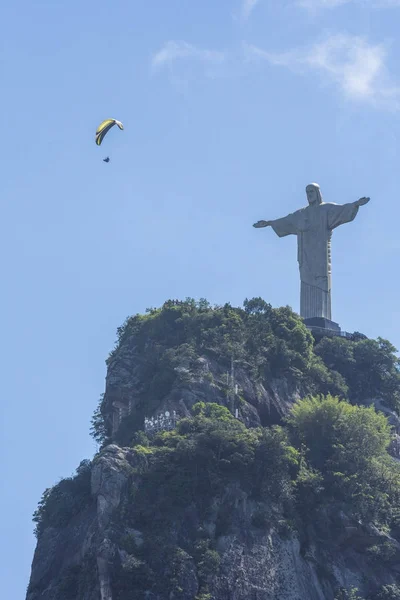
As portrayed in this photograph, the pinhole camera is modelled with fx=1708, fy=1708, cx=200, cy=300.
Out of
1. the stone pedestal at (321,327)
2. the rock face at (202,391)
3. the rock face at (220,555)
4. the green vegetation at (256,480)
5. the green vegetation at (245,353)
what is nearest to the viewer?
the rock face at (220,555)

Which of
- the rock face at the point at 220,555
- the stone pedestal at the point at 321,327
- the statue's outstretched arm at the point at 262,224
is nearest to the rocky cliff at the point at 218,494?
the rock face at the point at 220,555

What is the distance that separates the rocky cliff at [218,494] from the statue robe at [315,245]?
565 cm

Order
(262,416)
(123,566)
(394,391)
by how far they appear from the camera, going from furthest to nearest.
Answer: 1. (394,391)
2. (262,416)
3. (123,566)

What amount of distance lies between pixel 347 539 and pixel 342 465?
3.12 m

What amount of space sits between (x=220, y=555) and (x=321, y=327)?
59.8 feet

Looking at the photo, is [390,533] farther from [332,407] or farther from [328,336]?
[328,336]

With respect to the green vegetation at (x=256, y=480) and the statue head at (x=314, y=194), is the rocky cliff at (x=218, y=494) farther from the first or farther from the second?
the statue head at (x=314, y=194)

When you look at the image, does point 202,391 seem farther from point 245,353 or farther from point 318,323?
point 318,323

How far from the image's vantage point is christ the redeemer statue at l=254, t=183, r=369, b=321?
74.9 metres

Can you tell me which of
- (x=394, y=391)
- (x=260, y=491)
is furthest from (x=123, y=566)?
(x=394, y=391)

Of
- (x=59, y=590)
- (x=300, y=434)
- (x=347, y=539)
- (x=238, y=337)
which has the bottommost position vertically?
(x=59, y=590)

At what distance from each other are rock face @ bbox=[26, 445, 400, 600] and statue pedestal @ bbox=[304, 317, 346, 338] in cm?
1397

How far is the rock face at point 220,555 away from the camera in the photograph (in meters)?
56.8

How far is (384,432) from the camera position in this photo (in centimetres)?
6444
